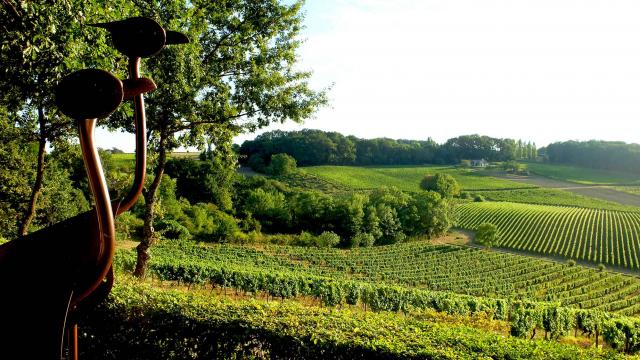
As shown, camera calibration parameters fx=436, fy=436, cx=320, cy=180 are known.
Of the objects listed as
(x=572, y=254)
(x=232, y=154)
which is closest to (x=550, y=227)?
(x=572, y=254)

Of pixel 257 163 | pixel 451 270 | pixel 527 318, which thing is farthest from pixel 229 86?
pixel 257 163

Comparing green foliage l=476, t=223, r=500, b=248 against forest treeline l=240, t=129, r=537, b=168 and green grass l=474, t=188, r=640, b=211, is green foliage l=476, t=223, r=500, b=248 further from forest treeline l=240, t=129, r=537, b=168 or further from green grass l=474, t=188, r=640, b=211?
forest treeline l=240, t=129, r=537, b=168

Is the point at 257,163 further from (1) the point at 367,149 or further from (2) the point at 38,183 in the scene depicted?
(2) the point at 38,183

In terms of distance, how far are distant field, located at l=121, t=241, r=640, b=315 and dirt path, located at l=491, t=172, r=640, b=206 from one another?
64.9m

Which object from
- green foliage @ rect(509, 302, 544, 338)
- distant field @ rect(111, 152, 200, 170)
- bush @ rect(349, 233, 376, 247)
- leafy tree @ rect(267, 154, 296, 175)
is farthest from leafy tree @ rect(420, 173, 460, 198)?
green foliage @ rect(509, 302, 544, 338)

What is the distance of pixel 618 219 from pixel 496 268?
45977 mm

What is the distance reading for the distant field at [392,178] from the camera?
4289 inches

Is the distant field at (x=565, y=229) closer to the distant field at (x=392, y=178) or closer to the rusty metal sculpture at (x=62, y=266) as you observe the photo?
the distant field at (x=392, y=178)

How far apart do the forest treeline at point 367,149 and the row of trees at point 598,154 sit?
8973 millimetres

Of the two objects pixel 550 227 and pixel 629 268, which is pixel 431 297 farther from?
pixel 550 227

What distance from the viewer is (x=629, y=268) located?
176 feet

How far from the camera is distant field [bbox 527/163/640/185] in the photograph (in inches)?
5039

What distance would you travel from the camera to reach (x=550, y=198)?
102 metres

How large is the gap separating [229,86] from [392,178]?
10459 centimetres
